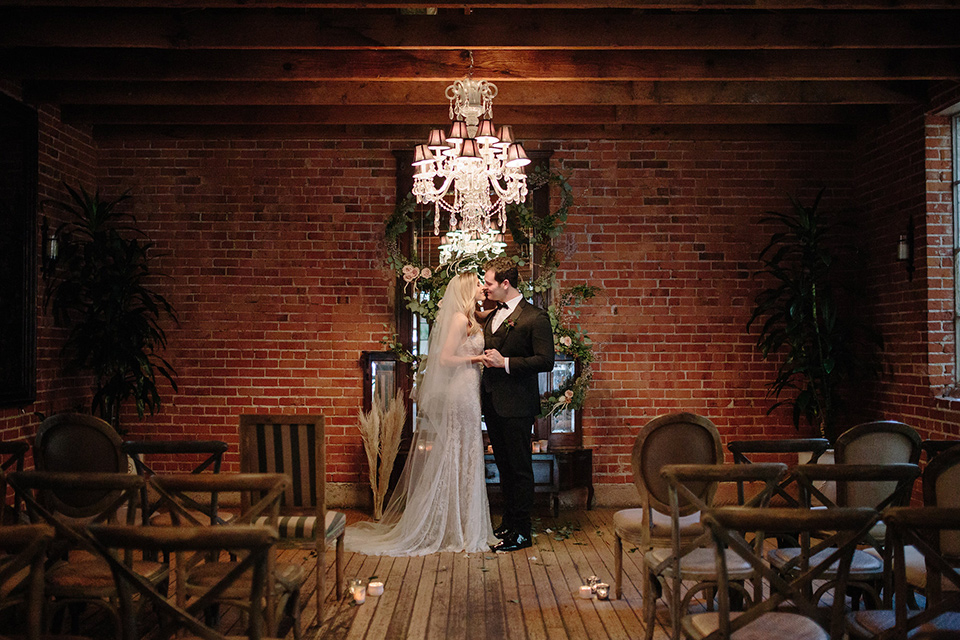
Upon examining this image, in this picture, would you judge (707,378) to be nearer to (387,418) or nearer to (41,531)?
(387,418)

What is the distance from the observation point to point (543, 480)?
6145 mm

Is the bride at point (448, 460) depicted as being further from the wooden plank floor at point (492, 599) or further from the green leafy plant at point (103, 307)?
the green leafy plant at point (103, 307)

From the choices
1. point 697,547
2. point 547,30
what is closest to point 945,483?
point 697,547

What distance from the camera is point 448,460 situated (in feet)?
16.9

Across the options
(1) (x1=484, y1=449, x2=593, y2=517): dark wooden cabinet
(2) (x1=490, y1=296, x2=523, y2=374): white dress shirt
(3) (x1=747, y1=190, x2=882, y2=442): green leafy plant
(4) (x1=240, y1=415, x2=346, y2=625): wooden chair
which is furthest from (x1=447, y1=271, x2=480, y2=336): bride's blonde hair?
(3) (x1=747, y1=190, x2=882, y2=442): green leafy plant

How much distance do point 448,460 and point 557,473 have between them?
130 cm

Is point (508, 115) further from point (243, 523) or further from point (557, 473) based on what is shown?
point (243, 523)

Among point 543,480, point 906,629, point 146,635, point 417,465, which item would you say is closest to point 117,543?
point 146,635

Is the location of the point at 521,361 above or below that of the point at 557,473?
above

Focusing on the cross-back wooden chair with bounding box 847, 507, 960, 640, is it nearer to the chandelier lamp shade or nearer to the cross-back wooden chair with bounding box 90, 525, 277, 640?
the cross-back wooden chair with bounding box 90, 525, 277, 640

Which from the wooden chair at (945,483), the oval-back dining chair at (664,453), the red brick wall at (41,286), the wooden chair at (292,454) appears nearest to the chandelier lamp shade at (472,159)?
the wooden chair at (292,454)

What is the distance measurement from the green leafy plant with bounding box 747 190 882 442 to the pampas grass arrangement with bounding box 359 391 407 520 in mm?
3078

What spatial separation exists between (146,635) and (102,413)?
3026 millimetres

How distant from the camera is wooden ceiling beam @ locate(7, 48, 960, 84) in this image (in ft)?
16.8
